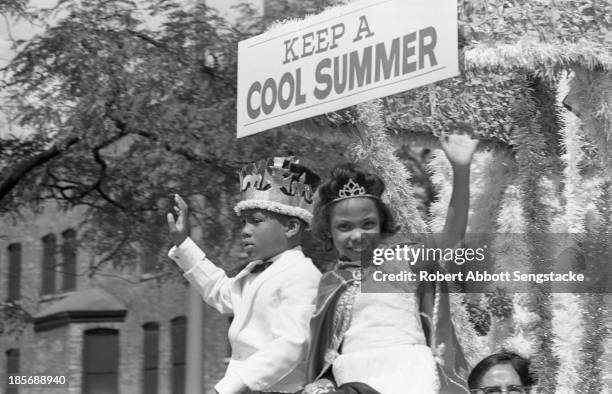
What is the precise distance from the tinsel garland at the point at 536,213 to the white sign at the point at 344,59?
401 mm

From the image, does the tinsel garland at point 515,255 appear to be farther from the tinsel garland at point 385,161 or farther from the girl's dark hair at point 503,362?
the tinsel garland at point 385,161

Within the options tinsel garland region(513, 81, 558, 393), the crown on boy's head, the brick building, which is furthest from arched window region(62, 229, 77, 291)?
the brick building

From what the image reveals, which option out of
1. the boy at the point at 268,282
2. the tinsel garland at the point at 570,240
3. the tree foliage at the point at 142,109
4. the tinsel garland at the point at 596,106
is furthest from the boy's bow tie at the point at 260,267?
the tree foliage at the point at 142,109

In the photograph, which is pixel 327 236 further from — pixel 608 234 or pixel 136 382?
pixel 136 382

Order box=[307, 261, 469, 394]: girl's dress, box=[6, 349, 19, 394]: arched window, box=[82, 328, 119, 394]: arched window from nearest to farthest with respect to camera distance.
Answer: box=[307, 261, 469, 394]: girl's dress, box=[6, 349, 19, 394]: arched window, box=[82, 328, 119, 394]: arched window

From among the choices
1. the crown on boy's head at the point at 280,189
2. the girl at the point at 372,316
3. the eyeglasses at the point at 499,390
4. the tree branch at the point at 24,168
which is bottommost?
the eyeglasses at the point at 499,390

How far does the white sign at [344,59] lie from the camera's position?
4453mm

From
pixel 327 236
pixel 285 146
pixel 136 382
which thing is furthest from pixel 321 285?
pixel 136 382

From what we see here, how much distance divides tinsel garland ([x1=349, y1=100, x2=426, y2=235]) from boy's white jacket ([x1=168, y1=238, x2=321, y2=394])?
1.20 ft

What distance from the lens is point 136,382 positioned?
20.0 meters

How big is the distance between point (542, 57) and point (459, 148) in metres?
0.41

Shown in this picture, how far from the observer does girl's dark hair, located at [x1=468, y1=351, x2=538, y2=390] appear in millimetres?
4336

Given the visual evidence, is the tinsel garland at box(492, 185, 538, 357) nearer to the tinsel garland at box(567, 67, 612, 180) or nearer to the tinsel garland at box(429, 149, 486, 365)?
the tinsel garland at box(429, 149, 486, 365)

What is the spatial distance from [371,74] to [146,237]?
3.27 m
